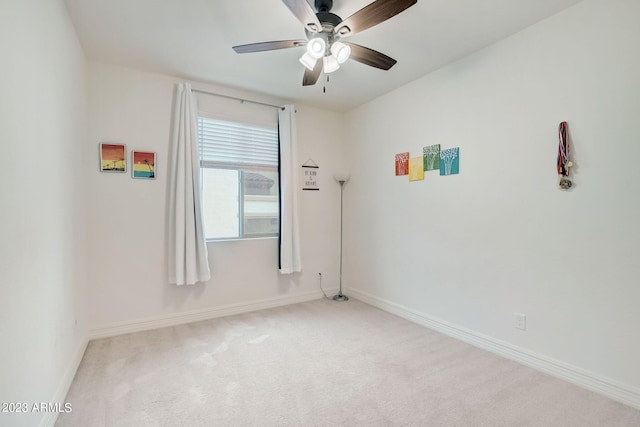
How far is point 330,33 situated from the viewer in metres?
2.01

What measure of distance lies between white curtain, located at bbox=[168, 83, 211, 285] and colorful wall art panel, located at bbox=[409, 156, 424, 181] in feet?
7.50

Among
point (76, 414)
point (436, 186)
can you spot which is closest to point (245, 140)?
point (436, 186)

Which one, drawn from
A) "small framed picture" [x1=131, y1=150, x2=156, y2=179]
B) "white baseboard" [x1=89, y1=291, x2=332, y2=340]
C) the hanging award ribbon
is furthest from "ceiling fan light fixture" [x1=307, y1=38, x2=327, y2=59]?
"white baseboard" [x1=89, y1=291, x2=332, y2=340]

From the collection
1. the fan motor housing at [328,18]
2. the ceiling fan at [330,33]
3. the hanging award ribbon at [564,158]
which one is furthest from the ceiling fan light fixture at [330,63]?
the hanging award ribbon at [564,158]

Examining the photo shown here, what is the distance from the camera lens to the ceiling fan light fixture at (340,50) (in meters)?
2.00

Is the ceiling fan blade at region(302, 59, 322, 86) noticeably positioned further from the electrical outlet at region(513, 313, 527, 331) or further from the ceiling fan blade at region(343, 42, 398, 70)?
the electrical outlet at region(513, 313, 527, 331)

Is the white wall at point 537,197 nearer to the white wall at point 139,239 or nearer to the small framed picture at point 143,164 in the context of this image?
the white wall at point 139,239

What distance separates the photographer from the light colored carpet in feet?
5.66

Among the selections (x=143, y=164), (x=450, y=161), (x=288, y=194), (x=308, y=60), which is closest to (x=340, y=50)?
(x=308, y=60)

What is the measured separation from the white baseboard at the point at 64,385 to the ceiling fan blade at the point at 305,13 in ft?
8.26

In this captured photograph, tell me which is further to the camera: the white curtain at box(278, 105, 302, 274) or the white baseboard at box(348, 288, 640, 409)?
the white curtain at box(278, 105, 302, 274)

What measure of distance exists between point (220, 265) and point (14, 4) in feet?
8.54

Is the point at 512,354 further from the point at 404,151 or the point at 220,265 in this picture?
the point at 220,265

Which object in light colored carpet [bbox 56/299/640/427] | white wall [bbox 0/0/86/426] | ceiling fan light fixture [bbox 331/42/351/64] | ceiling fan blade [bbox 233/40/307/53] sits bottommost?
light colored carpet [bbox 56/299/640/427]
